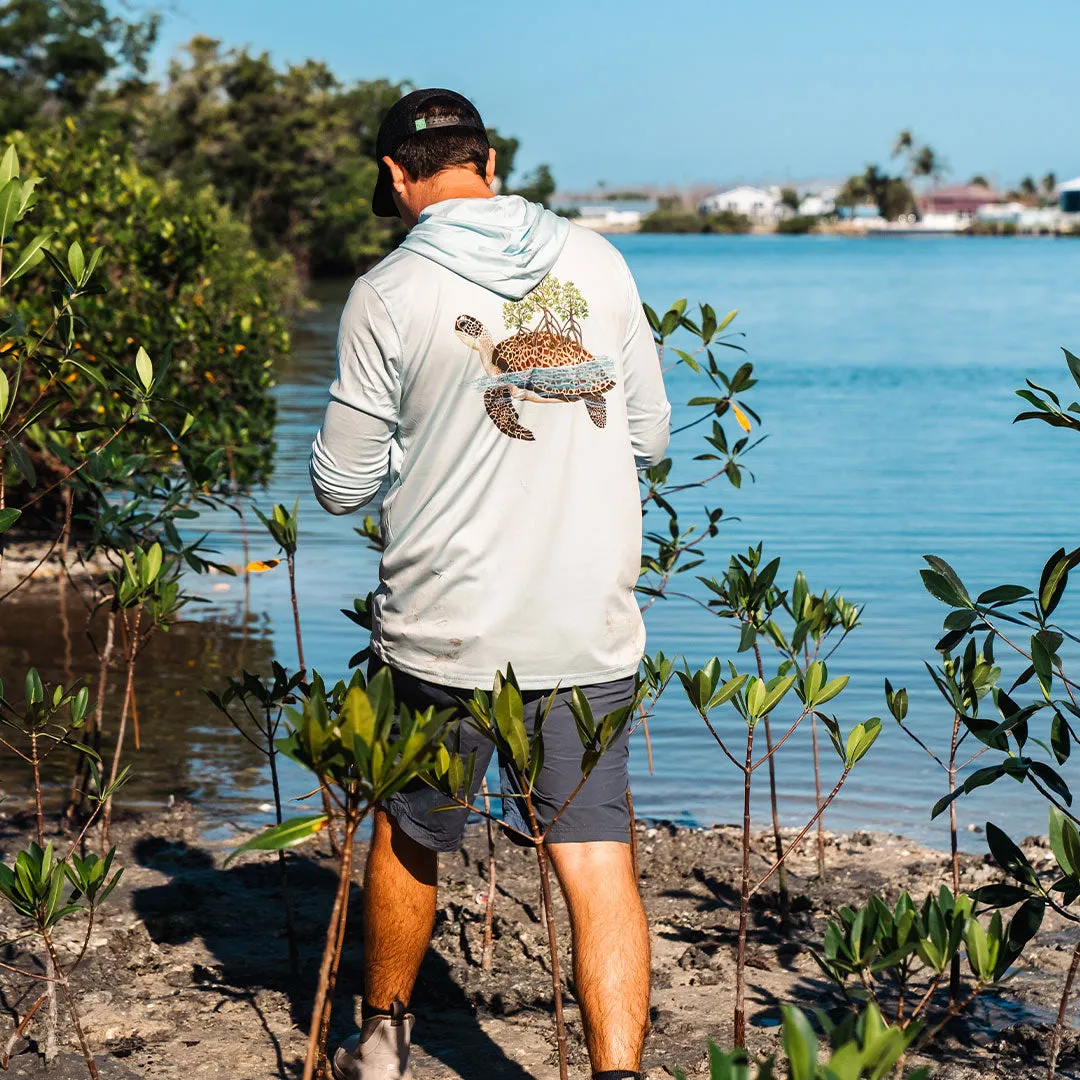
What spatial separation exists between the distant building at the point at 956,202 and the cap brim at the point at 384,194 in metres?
193

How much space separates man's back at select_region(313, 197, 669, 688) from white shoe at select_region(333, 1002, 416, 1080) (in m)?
0.79

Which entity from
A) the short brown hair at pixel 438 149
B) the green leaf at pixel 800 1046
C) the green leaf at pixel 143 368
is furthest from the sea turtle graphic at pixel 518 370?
the green leaf at pixel 800 1046

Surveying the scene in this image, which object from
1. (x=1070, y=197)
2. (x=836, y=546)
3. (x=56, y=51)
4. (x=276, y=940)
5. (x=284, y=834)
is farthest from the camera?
(x=1070, y=197)

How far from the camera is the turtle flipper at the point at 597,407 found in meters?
3.02

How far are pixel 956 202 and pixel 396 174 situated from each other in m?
199

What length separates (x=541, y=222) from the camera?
9.96ft

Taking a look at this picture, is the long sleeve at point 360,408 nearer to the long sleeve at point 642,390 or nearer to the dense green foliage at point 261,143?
the long sleeve at point 642,390

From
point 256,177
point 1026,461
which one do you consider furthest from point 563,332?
point 256,177

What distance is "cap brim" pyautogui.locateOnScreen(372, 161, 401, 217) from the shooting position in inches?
127

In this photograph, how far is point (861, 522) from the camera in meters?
12.2

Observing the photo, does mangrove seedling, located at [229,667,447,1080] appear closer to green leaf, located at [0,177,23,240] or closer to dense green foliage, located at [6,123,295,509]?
green leaf, located at [0,177,23,240]

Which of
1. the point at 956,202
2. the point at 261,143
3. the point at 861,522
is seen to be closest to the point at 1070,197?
the point at 956,202

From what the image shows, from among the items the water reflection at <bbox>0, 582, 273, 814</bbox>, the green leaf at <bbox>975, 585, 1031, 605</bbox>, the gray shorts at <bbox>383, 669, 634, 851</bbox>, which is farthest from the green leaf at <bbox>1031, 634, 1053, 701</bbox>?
the water reflection at <bbox>0, 582, 273, 814</bbox>

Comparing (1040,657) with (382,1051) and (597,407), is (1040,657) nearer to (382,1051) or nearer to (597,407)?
(597,407)
